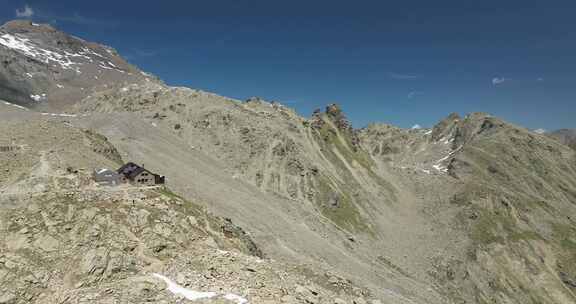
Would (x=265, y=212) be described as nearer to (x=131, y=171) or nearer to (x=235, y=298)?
(x=131, y=171)

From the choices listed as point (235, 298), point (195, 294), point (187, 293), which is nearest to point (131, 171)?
point (187, 293)

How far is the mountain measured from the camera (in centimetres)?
3216

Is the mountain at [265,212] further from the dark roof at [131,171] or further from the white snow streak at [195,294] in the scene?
the dark roof at [131,171]

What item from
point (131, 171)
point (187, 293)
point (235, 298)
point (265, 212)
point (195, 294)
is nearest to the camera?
point (235, 298)

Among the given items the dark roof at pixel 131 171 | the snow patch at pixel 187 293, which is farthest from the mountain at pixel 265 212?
the dark roof at pixel 131 171

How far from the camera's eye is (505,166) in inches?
7190

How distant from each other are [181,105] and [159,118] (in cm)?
974

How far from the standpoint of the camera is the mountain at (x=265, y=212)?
32156mm

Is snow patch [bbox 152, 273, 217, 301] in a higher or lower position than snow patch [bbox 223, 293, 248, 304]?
lower

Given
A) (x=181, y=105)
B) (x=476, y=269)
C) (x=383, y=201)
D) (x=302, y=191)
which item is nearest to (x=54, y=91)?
(x=181, y=105)

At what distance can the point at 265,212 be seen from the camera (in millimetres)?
80688

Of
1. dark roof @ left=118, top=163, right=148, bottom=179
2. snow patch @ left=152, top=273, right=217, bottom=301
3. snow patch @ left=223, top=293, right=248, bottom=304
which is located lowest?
snow patch @ left=152, top=273, right=217, bottom=301

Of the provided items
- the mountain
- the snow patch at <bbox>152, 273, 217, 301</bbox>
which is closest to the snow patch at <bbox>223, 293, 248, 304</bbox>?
the mountain

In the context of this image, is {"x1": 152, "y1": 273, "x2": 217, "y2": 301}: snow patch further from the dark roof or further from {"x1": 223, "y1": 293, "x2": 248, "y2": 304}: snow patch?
the dark roof
